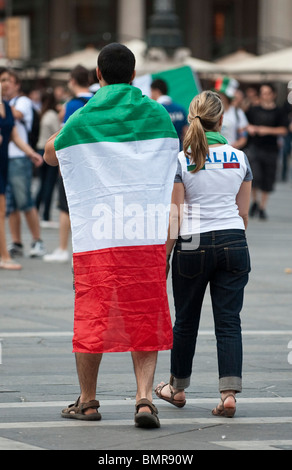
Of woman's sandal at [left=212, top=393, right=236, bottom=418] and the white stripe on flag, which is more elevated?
the white stripe on flag

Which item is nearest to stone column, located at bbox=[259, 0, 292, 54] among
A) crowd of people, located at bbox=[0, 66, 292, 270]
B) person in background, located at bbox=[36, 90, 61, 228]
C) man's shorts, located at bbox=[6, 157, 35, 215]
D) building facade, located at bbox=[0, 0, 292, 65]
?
building facade, located at bbox=[0, 0, 292, 65]

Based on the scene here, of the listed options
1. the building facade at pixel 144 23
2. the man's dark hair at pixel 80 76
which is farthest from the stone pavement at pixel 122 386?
the building facade at pixel 144 23

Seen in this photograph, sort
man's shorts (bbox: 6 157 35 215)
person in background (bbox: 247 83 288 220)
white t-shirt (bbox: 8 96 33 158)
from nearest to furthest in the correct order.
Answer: man's shorts (bbox: 6 157 35 215) < white t-shirt (bbox: 8 96 33 158) < person in background (bbox: 247 83 288 220)

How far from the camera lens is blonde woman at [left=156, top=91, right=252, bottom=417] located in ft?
18.4

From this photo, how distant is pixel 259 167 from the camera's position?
652 inches

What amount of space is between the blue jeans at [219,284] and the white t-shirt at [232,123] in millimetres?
9350

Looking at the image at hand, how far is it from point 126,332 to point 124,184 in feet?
2.30

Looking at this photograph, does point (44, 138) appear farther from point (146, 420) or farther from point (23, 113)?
point (146, 420)

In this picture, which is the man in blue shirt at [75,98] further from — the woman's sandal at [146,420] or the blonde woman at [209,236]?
the woman's sandal at [146,420]

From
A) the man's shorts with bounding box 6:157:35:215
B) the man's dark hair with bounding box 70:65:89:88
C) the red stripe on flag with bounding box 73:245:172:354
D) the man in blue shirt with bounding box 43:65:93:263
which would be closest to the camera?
the red stripe on flag with bounding box 73:245:172:354

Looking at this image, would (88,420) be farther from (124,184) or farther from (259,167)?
(259,167)

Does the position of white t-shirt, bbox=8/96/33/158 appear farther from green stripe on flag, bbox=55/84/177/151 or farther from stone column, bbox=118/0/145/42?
stone column, bbox=118/0/145/42

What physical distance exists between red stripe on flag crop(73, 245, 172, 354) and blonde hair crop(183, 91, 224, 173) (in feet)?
1.82

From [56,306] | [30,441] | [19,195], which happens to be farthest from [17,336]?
[19,195]
